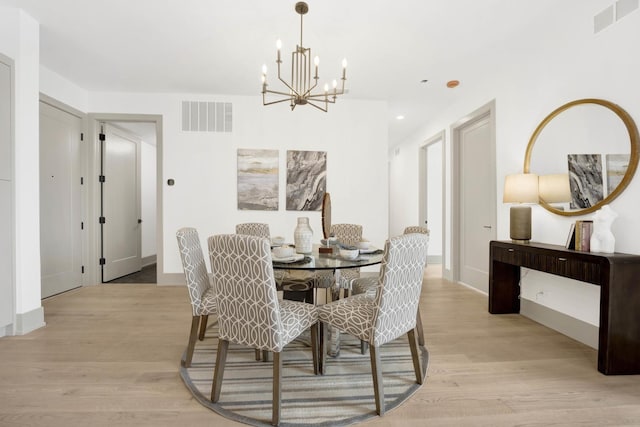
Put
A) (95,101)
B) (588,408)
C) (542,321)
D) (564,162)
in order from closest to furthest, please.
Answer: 1. (588,408)
2. (564,162)
3. (542,321)
4. (95,101)

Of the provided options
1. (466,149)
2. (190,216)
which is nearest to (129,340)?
(190,216)

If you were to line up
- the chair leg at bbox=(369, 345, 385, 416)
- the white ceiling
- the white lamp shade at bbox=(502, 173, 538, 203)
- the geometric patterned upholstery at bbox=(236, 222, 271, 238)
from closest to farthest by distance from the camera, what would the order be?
the chair leg at bbox=(369, 345, 385, 416)
the white ceiling
the white lamp shade at bbox=(502, 173, 538, 203)
the geometric patterned upholstery at bbox=(236, 222, 271, 238)

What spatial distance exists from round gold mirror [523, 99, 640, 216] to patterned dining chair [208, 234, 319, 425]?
2.64 metres

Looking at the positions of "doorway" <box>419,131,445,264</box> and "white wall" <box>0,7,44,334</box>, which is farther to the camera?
"doorway" <box>419,131,445,264</box>

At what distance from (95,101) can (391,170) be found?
6.55 m

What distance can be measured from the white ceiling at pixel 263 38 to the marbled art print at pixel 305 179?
1.16 m

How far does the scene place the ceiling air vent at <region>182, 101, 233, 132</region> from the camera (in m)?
4.64

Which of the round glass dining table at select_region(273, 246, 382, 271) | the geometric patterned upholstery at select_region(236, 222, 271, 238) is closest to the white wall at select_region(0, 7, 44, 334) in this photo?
the geometric patterned upholstery at select_region(236, 222, 271, 238)

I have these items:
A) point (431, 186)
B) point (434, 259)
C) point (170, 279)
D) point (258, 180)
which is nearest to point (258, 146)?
point (258, 180)

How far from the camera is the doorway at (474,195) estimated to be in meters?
3.99

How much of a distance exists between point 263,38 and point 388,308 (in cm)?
287

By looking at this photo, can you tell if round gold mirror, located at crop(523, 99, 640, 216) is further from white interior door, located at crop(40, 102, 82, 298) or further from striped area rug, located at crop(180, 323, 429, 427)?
white interior door, located at crop(40, 102, 82, 298)

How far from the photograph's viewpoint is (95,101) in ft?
15.0

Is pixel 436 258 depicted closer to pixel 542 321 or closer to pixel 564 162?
pixel 542 321
